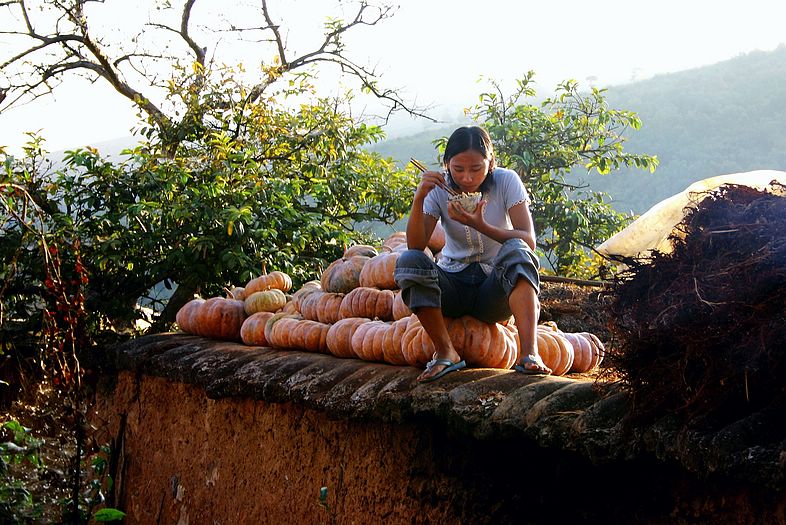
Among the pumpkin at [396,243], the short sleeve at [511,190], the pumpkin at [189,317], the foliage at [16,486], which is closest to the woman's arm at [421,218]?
the short sleeve at [511,190]

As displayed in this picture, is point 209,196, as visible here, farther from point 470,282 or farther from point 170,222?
point 470,282

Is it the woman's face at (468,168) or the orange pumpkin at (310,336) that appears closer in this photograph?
the woman's face at (468,168)

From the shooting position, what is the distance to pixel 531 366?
12.3 feet

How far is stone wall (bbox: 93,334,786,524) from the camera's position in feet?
8.50

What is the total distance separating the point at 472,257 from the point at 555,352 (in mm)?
608

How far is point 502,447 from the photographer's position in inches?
134

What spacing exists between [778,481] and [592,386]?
0.99m

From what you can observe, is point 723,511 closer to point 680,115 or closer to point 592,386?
point 592,386

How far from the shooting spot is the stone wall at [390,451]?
2.59 metres

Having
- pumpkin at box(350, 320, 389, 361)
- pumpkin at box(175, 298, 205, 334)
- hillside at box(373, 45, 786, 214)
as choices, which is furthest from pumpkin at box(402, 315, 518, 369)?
hillside at box(373, 45, 786, 214)

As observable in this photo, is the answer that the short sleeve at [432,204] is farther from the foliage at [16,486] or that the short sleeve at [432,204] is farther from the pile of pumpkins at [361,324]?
the foliage at [16,486]

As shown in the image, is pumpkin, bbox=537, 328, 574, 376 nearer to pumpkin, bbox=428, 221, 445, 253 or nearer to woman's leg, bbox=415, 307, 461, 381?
woman's leg, bbox=415, 307, 461, 381

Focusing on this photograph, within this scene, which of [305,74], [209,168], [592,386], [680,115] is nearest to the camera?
[592,386]

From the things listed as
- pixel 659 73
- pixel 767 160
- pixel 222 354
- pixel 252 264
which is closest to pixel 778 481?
pixel 222 354
